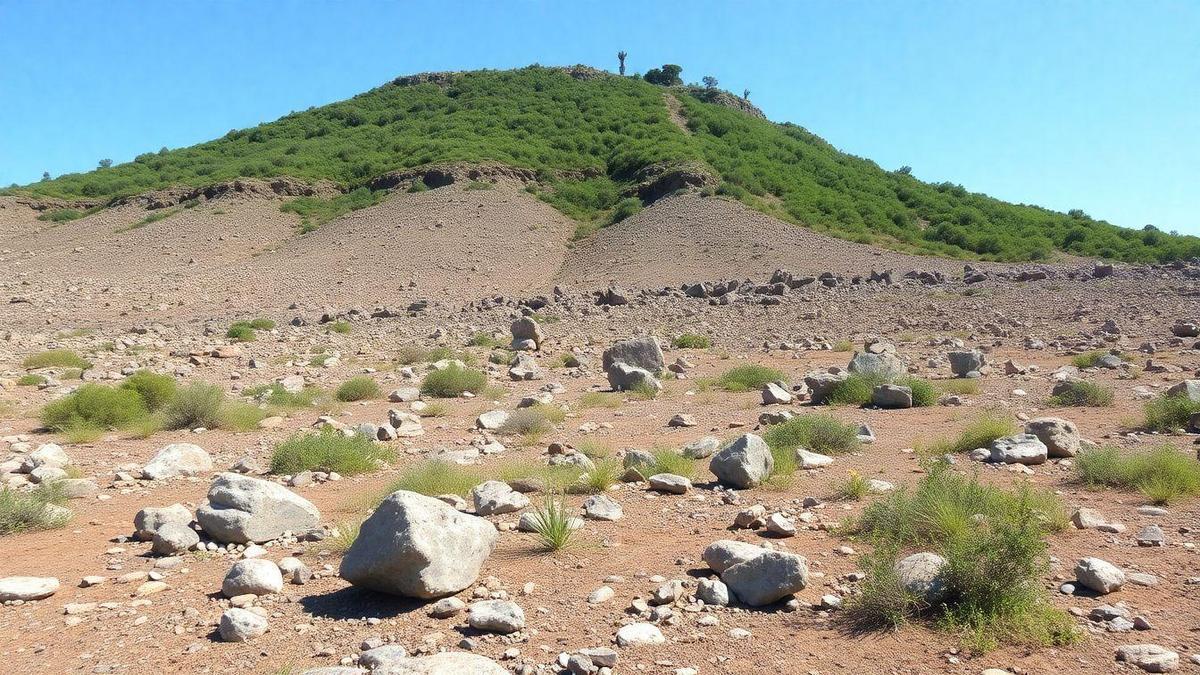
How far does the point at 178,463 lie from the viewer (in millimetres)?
7695

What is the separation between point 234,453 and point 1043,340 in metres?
16.0

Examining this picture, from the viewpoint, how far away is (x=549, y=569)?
4.76 m

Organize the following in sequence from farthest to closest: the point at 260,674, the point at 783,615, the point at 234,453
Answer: the point at 234,453, the point at 783,615, the point at 260,674

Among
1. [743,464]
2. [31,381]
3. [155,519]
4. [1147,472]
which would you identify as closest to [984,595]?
[743,464]

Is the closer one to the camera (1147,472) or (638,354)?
(1147,472)

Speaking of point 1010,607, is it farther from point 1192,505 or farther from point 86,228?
point 86,228

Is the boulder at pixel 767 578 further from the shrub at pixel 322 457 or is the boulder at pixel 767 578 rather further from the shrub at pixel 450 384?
the shrub at pixel 450 384

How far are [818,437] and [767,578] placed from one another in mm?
4028

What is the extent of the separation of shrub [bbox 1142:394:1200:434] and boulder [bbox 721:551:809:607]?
618cm

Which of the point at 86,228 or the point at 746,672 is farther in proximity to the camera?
the point at 86,228

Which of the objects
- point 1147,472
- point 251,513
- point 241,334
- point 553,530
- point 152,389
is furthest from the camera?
point 241,334

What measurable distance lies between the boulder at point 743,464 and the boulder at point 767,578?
2.17 meters

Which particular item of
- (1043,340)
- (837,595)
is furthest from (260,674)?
(1043,340)

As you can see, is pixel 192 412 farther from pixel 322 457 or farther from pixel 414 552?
pixel 414 552
